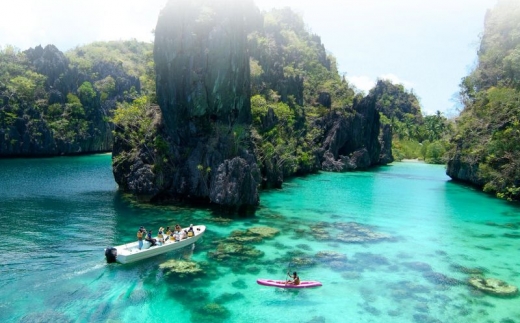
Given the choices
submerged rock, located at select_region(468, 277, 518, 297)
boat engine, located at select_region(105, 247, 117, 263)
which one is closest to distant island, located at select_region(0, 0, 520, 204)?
boat engine, located at select_region(105, 247, 117, 263)

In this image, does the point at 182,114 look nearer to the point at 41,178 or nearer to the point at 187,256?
the point at 187,256

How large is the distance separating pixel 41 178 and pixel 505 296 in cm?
6126

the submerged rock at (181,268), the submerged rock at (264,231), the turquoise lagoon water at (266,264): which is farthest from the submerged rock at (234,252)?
the submerged rock at (264,231)

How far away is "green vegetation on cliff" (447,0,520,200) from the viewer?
171 feet

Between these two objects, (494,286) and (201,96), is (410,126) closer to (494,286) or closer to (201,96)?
(201,96)

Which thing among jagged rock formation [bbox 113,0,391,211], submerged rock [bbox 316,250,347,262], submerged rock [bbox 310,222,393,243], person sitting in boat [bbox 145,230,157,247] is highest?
jagged rock formation [bbox 113,0,391,211]

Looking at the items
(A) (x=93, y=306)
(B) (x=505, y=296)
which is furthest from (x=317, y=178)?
(A) (x=93, y=306)

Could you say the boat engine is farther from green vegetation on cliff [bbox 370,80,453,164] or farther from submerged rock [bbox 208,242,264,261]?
green vegetation on cliff [bbox 370,80,453,164]

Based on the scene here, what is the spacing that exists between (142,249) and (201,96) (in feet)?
68.3

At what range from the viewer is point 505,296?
23.3 meters

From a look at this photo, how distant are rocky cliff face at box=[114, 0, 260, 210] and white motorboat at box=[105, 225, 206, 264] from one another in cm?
1099

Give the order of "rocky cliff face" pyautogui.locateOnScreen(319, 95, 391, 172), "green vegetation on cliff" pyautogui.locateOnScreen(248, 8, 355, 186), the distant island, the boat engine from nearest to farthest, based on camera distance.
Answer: the boat engine, the distant island, "green vegetation on cliff" pyautogui.locateOnScreen(248, 8, 355, 186), "rocky cliff face" pyautogui.locateOnScreen(319, 95, 391, 172)

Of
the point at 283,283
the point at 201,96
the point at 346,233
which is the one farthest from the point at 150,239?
the point at 201,96

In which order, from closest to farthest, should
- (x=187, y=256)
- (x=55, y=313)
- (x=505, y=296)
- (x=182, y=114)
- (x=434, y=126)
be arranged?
1. (x=55, y=313)
2. (x=505, y=296)
3. (x=187, y=256)
4. (x=182, y=114)
5. (x=434, y=126)
